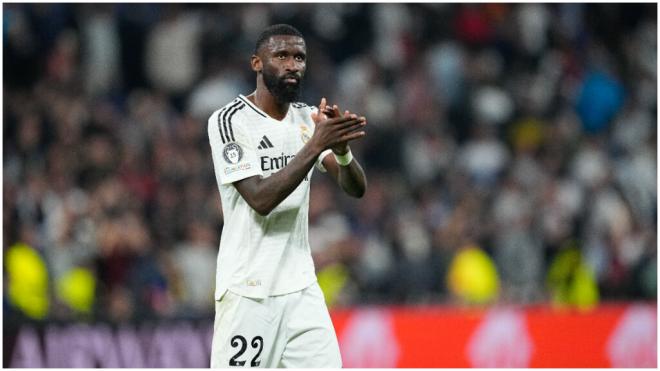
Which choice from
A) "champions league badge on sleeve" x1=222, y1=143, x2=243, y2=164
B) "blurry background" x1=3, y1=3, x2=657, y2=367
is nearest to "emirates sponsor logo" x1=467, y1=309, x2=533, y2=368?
"blurry background" x1=3, y1=3, x2=657, y2=367

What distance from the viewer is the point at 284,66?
6.48m

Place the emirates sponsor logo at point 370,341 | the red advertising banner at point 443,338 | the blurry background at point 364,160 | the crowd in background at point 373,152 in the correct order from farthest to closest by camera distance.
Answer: the crowd in background at point 373,152 → the blurry background at point 364,160 → the emirates sponsor logo at point 370,341 → the red advertising banner at point 443,338

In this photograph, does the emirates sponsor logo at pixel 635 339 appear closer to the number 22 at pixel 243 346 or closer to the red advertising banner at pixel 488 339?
the red advertising banner at pixel 488 339

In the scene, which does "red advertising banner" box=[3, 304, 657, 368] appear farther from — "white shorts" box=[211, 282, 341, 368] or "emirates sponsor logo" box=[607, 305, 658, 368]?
"white shorts" box=[211, 282, 341, 368]

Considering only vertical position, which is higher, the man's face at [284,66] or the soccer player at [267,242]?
the man's face at [284,66]

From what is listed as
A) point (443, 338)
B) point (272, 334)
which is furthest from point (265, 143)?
point (443, 338)

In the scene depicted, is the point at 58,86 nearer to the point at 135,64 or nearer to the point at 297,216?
the point at 135,64

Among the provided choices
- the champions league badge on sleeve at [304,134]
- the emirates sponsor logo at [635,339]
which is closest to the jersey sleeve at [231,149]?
the champions league badge on sleeve at [304,134]

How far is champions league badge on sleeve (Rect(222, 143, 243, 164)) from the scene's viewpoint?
6402 mm

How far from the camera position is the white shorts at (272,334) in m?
6.43

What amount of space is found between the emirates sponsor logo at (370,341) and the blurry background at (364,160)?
9 centimetres

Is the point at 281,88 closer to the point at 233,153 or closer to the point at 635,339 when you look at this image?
the point at 233,153

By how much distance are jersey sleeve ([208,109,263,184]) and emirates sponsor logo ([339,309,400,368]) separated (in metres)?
5.10

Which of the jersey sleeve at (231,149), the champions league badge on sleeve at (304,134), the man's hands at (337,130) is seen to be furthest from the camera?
the champions league badge on sleeve at (304,134)
